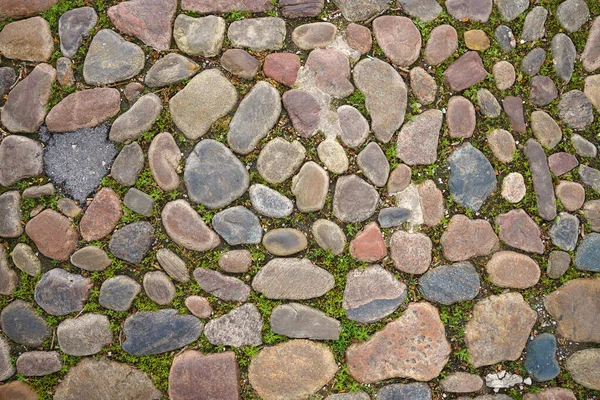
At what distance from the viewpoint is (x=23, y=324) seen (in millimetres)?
2395

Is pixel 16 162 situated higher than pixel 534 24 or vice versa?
pixel 534 24

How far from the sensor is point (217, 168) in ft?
7.86

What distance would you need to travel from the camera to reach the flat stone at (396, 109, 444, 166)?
8.09 ft

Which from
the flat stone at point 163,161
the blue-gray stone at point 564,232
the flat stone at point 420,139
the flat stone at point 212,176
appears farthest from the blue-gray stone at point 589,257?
the flat stone at point 163,161

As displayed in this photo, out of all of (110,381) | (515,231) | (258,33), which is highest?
(258,33)

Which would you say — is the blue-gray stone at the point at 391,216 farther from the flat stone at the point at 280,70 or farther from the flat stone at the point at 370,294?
the flat stone at the point at 280,70

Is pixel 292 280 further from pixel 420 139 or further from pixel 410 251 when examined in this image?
pixel 420 139

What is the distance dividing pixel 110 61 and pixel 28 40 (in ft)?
1.53

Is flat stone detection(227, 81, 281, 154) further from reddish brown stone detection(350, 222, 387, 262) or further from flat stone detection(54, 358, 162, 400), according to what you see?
flat stone detection(54, 358, 162, 400)

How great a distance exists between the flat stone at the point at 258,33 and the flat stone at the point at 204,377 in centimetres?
163

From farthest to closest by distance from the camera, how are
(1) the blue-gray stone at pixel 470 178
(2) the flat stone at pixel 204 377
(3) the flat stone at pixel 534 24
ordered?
(3) the flat stone at pixel 534 24
(1) the blue-gray stone at pixel 470 178
(2) the flat stone at pixel 204 377

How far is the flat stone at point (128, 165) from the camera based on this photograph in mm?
2395

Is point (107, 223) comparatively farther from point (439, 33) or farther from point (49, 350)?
point (439, 33)

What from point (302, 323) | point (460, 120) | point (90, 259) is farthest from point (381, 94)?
point (90, 259)
